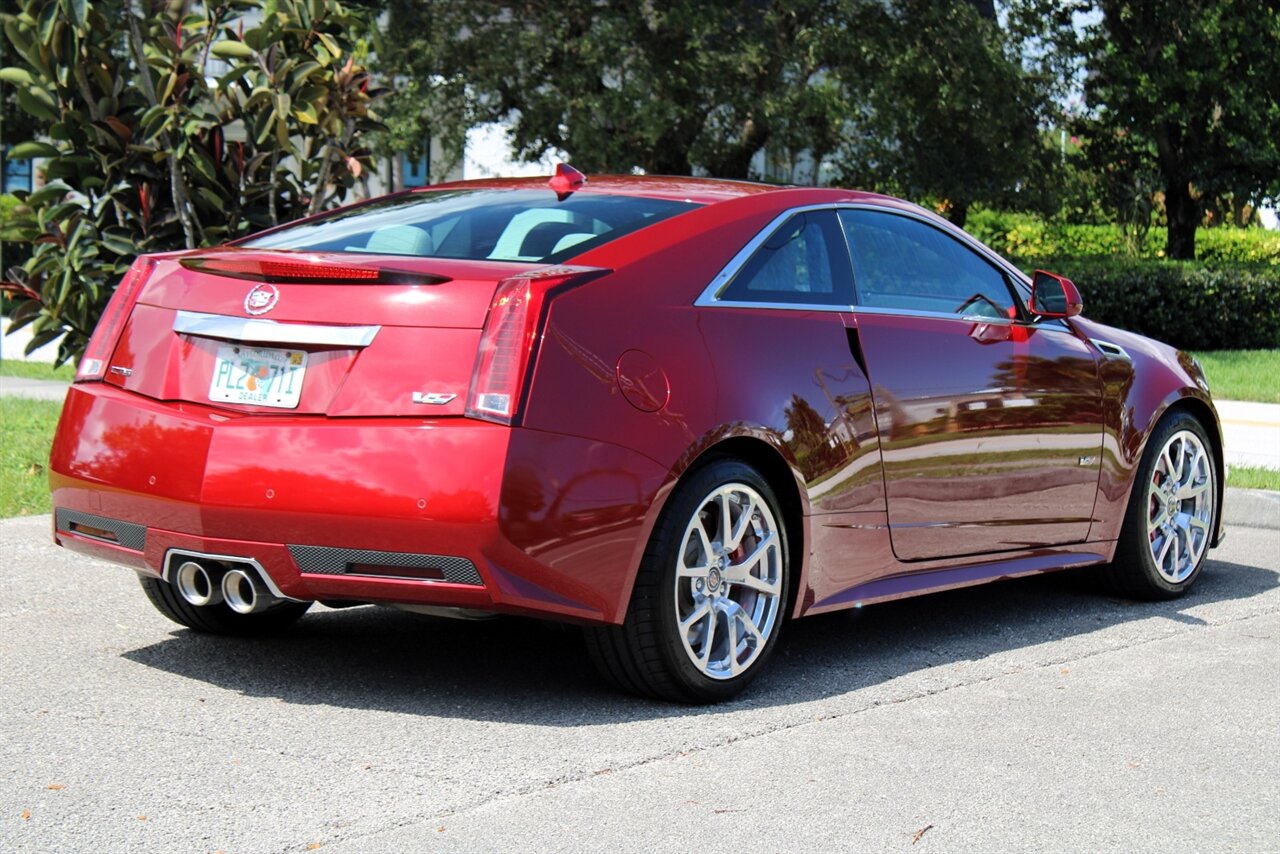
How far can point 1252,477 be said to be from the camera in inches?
390

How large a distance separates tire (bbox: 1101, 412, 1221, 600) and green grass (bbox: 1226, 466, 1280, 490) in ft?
7.41

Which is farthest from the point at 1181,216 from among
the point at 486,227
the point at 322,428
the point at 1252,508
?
the point at 322,428

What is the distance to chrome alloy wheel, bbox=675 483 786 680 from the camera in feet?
16.6

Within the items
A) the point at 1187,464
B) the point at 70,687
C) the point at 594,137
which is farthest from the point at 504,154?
the point at 70,687

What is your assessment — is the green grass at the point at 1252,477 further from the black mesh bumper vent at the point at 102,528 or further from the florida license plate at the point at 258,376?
the black mesh bumper vent at the point at 102,528

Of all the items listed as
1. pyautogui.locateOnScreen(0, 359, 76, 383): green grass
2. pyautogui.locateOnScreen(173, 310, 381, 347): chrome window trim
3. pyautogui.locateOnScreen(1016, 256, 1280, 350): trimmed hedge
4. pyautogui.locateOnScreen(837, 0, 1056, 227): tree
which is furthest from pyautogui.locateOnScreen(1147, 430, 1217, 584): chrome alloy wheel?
pyautogui.locateOnScreen(1016, 256, 1280, 350): trimmed hedge

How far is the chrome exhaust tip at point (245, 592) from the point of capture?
4.84 metres

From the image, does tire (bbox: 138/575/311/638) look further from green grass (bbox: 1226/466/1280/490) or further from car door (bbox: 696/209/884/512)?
green grass (bbox: 1226/466/1280/490)

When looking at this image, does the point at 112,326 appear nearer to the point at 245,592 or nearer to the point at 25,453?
the point at 245,592

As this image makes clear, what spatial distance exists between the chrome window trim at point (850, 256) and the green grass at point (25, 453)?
4.38 m

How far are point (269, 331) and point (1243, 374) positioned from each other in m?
13.7

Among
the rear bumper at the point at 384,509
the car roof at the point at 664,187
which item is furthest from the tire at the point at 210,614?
the car roof at the point at 664,187

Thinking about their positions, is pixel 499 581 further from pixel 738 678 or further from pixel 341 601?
pixel 738 678

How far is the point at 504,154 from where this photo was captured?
26953mm
